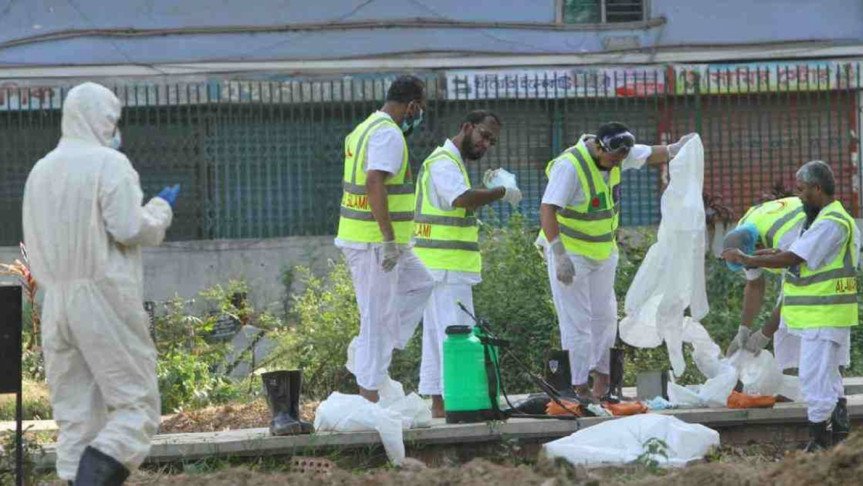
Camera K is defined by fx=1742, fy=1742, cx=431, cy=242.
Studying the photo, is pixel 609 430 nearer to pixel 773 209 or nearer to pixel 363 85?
pixel 773 209

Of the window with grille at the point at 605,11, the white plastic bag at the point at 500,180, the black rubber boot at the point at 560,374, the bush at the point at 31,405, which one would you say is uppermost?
the window with grille at the point at 605,11

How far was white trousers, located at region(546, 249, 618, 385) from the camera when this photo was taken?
427 inches

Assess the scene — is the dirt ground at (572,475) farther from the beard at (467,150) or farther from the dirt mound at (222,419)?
the beard at (467,150)

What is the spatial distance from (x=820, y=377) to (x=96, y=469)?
14.8ft

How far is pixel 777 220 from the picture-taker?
1081 centimetres

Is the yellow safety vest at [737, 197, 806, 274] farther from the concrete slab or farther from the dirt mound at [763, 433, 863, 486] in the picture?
the dirt mound at [763, 433, 863, 486]

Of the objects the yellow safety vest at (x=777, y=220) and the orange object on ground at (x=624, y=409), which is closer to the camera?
the orange object on ground at (x=624, y=409)

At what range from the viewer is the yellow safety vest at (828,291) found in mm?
10086

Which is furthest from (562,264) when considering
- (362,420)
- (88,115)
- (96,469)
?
(96,469)

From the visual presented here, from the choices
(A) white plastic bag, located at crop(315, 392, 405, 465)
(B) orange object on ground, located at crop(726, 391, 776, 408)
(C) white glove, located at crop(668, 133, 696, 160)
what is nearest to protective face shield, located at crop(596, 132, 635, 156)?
(C) white glove, located at crop(668, 133, 696, 160)

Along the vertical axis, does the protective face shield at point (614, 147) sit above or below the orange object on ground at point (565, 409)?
above

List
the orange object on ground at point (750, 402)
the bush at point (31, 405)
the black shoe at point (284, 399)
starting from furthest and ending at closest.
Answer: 1. the bush at point (31, 405)
2. the orange object on ground at point (750, 402)
3. the black shoe at point (284, 399)

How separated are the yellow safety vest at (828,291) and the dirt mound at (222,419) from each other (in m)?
3.10

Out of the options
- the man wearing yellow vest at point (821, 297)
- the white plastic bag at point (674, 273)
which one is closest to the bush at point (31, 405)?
the white plastic bag at point (674, 273)
